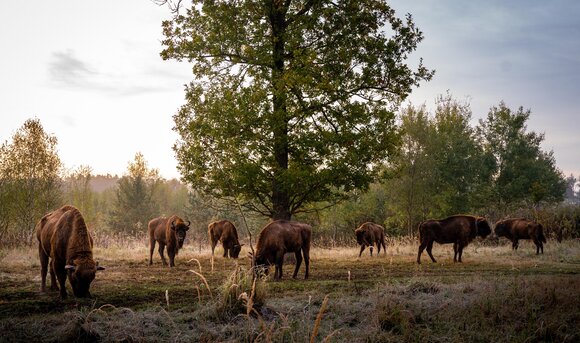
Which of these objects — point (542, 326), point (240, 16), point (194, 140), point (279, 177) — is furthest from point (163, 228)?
point (542, 326)

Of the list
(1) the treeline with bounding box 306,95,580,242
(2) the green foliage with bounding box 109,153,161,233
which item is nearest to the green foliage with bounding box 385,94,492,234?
(1) the treeline with bounding box 306,95,580,242

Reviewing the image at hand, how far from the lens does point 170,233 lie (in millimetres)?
17859

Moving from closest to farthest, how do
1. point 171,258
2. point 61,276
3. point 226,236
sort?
point 61,276 → point 171,258 → point 226,236

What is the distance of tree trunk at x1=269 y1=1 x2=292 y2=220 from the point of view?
1670 cm

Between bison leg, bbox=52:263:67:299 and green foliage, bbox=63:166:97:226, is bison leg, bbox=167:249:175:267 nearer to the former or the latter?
bison leg, bbox=52:263:67:299

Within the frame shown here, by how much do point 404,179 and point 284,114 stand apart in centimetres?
1900

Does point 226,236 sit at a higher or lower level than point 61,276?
higher

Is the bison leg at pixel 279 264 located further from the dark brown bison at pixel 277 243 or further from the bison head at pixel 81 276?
the bison head at pixel 81 276

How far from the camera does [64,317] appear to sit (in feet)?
23.5

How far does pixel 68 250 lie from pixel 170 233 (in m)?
8.06

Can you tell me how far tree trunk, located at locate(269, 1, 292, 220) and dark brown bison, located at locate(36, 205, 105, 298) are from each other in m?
7.67

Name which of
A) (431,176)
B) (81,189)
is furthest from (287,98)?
(81,189)

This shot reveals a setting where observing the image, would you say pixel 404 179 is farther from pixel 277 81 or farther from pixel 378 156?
pixel 277 81

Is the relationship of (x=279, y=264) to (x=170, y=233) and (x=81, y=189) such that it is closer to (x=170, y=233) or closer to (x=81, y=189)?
(x=170, y=233)
